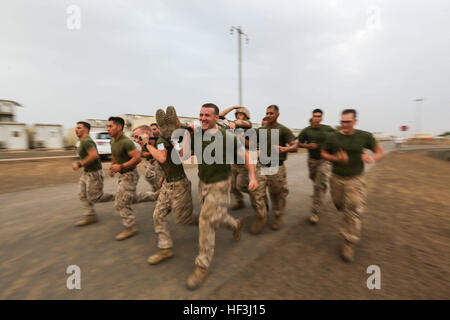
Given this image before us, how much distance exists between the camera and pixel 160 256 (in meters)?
2.67

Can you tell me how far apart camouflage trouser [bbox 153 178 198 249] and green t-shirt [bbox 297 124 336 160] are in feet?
8.49

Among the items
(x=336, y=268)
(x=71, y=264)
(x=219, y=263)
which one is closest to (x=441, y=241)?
(x=336, y=268)

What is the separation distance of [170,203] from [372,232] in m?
3.27

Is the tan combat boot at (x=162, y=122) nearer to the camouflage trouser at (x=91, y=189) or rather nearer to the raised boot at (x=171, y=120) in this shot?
the raised boot at (x=171, y=120)

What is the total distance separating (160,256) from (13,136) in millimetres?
21433

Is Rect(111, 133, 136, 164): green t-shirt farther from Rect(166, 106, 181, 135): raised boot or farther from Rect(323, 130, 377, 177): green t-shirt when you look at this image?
Rect(323, 130, 377, 177): green t-shirt

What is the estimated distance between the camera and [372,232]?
3.33 metres

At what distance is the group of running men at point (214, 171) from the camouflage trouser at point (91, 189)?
0.05ft

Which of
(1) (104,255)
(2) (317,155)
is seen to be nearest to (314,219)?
(2) (317,155)

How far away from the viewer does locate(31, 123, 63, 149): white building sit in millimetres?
17578

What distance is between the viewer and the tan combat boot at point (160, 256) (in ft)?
8.58
